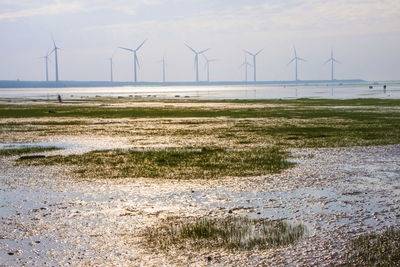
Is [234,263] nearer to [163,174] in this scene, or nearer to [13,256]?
[13,256]

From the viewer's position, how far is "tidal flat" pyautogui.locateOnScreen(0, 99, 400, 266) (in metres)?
9.62

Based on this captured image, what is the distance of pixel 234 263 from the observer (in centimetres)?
891

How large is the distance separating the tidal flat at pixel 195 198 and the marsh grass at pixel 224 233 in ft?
0.20

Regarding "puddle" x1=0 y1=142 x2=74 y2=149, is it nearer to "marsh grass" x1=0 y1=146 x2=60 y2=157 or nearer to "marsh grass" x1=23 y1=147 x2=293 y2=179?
"marsh grass" x1=0 y1=146 x2=60 y2=157

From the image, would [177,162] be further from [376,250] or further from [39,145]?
[376,250]

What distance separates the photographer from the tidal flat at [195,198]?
9.62 meters

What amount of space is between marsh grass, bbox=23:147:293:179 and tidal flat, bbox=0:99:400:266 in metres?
0.04

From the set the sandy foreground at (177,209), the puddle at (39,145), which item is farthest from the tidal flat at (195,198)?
the puddle at (39,145)

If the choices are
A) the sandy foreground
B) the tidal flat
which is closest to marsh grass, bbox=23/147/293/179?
the tidal flat

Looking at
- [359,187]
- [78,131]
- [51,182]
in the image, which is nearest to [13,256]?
[51,182]

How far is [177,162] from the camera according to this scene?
2064 centimetres

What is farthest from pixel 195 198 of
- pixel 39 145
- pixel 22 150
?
pixel 39 145

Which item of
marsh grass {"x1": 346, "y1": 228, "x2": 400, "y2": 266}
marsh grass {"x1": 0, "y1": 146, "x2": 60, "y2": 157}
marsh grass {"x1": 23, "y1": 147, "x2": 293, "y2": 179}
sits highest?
marsh grass {"x1": 0, "y1": 146, "x2": 60, "y2": 157}

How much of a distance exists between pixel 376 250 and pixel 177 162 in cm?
1212
